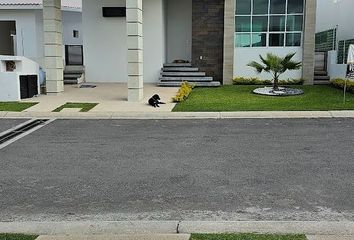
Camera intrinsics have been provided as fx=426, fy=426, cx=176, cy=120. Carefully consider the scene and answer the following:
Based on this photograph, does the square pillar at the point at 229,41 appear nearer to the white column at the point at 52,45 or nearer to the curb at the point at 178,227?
the white column at the point at 52,45

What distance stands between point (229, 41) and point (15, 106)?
1057cm

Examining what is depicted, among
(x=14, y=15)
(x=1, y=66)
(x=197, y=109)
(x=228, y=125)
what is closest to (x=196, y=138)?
(x=228, y=125)

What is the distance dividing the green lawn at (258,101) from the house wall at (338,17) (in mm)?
4407

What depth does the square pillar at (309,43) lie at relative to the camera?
19750mm

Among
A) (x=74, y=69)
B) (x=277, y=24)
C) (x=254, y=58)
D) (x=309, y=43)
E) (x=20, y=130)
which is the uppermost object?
(x=277, y=24)

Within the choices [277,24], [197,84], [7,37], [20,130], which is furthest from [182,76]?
[7,37]

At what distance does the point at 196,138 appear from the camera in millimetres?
9461

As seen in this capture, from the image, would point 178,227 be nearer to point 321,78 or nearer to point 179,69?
point 179,69

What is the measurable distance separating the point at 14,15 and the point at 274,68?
46.3ft

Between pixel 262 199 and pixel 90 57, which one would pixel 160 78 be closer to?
pixel 90 57

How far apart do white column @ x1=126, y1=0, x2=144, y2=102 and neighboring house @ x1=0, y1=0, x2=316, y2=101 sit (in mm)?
3850

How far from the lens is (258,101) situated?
580 inches

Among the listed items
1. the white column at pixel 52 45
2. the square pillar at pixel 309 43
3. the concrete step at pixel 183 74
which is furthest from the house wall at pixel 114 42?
the square pillar at pixel 309 43

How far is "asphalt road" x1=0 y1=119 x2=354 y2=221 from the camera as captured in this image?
5.05 meters
